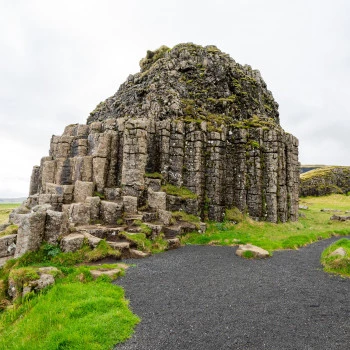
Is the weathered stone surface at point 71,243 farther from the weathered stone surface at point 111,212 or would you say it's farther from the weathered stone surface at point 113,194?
the weathered stone surface at point 113,194

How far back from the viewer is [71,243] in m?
16.0

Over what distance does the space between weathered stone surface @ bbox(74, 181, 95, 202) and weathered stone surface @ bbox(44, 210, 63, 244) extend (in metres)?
8.73

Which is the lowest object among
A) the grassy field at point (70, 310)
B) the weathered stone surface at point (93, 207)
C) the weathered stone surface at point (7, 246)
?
the grassy field at point (70, 310)

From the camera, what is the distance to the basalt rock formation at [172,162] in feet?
78.6

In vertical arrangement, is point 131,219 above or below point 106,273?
above

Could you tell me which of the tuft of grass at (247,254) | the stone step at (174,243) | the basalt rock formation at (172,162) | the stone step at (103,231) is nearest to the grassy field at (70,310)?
the stone step at (103,231)

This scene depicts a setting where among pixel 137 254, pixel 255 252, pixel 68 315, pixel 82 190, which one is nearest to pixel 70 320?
pixel 68 315

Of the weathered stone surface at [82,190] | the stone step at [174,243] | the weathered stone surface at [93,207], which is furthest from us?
the weathered stone surface at [82,190]

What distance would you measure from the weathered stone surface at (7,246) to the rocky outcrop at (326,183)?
7444 centimetres

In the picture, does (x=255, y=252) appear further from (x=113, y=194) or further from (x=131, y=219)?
(x=113, y=194)

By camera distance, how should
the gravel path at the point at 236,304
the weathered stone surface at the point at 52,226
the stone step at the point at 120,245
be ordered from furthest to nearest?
1. the stone step at the point at 120,245
2. the weathered stone surface at the point at 52,226
3. the gravel path at the point at 236,304

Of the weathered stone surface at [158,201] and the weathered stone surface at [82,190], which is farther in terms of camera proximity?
the weathered stone surface at [82,190]

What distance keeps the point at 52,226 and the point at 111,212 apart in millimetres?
6571

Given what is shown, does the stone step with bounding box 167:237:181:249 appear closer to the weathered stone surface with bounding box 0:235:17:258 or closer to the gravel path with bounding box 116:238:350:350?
the gravel path with bounding box 116:238:350:350
